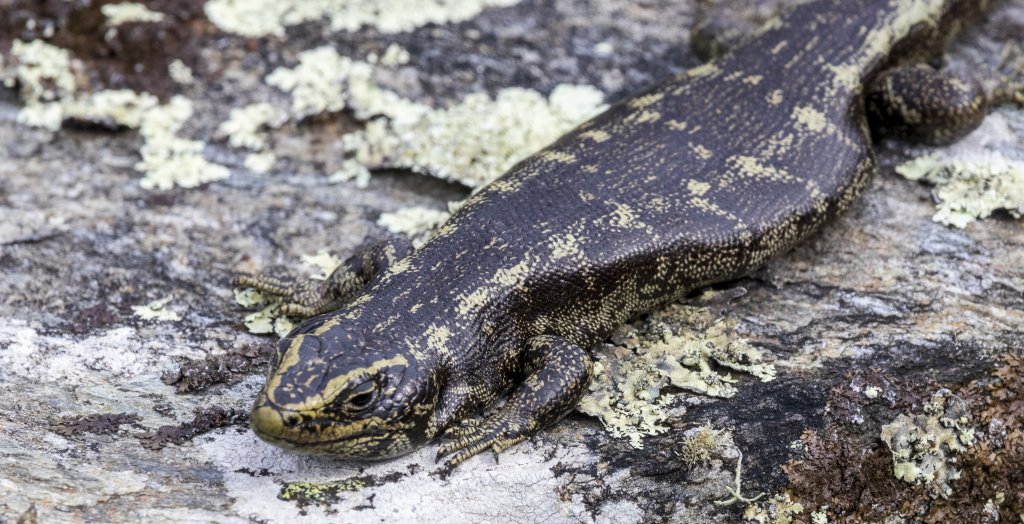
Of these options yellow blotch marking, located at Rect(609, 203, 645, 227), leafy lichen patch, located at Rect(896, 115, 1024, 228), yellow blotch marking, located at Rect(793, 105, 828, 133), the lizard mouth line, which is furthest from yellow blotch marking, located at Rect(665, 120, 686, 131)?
the lizard mouth line

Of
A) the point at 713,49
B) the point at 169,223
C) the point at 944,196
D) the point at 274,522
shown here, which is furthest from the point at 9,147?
the point at 944,196

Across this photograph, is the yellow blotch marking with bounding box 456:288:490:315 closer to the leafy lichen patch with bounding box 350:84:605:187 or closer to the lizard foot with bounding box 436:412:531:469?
the lizard foot with bounding box 436:412:531:469

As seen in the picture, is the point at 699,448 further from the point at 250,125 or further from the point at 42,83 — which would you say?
the point at 42,83

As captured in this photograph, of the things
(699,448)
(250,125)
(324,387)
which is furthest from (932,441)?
(250,125)

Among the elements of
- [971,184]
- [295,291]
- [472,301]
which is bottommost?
[295,291]

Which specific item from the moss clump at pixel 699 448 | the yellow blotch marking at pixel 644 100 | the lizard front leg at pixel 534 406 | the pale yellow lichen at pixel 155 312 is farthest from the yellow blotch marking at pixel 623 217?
the pale yellow lichen at pixel 155 312

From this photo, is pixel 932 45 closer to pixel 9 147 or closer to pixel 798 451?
pixel 798 451
